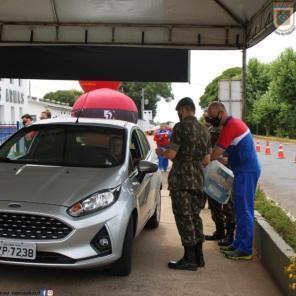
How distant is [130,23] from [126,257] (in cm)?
505

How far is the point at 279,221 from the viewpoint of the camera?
596 centimetres

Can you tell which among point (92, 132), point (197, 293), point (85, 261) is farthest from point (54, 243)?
point (92, 132)

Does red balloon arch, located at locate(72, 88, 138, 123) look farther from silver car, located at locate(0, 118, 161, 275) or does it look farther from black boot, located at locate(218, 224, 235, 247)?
black boot, located at locate(218, 224, 235, 247)

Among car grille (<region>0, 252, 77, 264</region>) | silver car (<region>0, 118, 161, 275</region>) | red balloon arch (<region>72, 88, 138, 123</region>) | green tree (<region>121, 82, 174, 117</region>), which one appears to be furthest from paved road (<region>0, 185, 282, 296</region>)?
green tree (<region>121, 82, 174, 117</region>)

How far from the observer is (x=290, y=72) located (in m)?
45.8

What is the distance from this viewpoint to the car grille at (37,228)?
433 cm

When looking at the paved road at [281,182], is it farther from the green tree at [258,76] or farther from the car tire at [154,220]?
the green tree at [258,76]

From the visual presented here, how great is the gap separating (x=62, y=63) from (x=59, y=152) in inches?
157

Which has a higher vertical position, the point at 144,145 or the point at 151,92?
the point at 151,92

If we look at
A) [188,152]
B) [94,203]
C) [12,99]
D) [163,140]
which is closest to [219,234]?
[188,152]

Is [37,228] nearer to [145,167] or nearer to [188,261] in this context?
[145,167]

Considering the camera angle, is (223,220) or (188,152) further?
(223,220)

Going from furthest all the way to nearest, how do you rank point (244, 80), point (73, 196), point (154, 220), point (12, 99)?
point (12, 99) → point (244, 80) → point (154, 220) → point (73, 196)

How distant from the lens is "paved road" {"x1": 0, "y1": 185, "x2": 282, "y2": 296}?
15.2 feet
